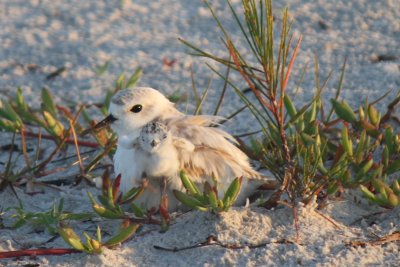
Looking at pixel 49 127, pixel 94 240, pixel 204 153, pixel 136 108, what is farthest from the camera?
pixel 49 127

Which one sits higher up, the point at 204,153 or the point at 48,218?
the point at 204,153

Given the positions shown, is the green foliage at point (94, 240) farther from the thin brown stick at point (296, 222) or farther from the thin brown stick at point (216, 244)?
the thin brown stick at point (296, 222)

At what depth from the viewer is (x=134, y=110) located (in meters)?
3.16

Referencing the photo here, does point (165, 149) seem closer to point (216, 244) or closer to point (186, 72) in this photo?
point (216, 244)

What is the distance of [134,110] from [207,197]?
587 millimetres

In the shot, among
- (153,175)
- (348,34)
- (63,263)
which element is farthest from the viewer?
(348,34)

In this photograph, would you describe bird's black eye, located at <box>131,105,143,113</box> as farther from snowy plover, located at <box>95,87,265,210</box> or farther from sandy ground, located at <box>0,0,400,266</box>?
sandy ground, located at <box>0,0,400,266</box>

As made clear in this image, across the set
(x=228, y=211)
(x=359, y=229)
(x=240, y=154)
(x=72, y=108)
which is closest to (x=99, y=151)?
(x=72, y=108)

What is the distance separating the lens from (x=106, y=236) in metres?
2.88

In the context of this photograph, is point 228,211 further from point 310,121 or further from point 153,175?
point 310,121

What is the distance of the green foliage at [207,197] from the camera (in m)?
2.68

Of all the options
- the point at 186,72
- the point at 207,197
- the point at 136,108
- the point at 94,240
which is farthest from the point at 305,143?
the point at 186,72

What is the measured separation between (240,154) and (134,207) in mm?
492

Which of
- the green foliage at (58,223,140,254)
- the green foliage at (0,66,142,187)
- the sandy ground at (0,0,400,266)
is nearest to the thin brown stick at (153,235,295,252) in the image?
the sandy ground at (0,0,400,266)
